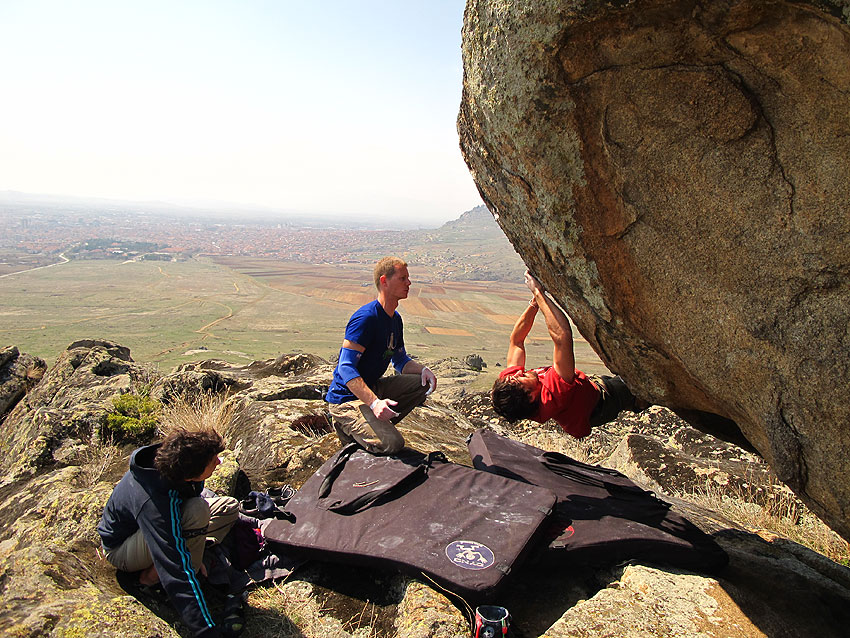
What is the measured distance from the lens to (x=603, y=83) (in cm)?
366

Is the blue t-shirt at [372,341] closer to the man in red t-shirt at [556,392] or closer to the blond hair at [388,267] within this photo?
the blond hair at [388,267]

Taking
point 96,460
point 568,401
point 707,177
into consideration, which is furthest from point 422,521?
point 96,460

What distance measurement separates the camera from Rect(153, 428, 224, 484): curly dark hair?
12.5ft

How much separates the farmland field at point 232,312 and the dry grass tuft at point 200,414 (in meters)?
29.5

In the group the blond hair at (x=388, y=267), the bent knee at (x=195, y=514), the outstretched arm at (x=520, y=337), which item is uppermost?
the blond hair at (x=388, y=267)

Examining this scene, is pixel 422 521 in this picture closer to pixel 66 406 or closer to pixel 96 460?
pixel 96 460

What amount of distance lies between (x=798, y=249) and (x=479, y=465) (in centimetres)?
410

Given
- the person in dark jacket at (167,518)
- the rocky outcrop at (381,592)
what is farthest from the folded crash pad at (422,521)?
A: the person in dark jacket at (167,518)

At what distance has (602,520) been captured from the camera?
4.64m

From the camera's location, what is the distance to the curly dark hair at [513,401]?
17.5ft

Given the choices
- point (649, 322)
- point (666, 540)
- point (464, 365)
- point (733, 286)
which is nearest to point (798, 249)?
point (733, 286)

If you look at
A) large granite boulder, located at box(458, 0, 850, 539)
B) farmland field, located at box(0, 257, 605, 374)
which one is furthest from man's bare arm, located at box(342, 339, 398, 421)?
farmland field, located at box(0, 257, 605, 374)

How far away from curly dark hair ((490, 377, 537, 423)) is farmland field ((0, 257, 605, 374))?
32.4m

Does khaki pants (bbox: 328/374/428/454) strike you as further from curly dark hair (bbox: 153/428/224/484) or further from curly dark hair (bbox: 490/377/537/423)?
curly dark hair (bbox: 153/428/224/484)
